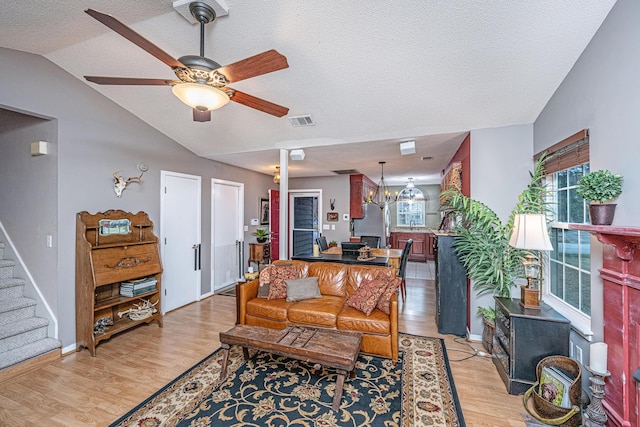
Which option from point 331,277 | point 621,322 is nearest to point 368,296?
point 331,277

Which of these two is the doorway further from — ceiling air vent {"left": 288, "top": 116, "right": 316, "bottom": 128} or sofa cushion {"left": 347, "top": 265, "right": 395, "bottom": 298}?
sofa cushion {"left": 347, "top": 265, "right": 395, "bottom": 298}

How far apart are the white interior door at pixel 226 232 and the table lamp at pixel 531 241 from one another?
14.8ft

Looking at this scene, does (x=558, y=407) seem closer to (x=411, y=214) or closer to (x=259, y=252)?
(x=259, y=252)

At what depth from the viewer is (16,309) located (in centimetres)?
287

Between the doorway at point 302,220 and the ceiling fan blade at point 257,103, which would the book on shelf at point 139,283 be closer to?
→ the ceiling fan blade at point 257,103

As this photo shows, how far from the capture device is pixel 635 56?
157 cm

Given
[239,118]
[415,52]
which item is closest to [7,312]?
[239,118]

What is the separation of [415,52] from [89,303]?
13.2 feet

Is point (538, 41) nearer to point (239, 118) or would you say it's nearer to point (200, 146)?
point (239, 118)

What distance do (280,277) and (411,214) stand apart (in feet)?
22.4

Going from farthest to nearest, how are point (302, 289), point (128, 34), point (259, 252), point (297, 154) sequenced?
point (259, 252) → point (297, 154) → point (302, 289) → point (128, 34)

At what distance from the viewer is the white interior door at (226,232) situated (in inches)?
199

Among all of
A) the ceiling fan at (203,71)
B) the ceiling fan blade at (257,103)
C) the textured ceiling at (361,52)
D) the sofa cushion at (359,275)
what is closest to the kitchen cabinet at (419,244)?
the textured ceiling at (361,52)

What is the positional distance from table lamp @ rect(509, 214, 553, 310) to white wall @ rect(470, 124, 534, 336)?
0.80m
